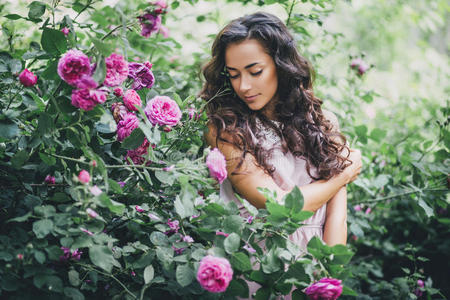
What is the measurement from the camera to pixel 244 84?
5.34ft

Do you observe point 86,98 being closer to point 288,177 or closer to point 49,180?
point 49,180

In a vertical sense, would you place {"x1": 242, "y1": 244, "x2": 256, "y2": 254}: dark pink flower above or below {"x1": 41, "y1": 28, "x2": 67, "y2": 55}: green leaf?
below

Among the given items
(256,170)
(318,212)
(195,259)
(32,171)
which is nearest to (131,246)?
(195,259)

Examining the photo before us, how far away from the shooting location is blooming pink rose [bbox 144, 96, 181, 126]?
1.25 meters

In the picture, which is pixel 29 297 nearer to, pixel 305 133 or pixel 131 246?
pixel 131 246

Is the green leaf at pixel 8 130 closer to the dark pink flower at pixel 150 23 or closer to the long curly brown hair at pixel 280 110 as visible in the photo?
the dark pink flower at pixel 150 23

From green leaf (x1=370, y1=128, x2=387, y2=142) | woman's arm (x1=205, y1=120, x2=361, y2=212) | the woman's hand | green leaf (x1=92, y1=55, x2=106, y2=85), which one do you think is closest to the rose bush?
green leaf (x1=92, y1=55, x2=106, y2=85)

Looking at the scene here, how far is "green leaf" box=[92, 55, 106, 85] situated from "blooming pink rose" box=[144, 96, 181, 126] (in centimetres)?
27

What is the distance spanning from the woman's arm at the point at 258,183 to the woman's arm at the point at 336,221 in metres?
0.07

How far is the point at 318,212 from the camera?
1723 mm

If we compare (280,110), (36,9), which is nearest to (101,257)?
(36,9)

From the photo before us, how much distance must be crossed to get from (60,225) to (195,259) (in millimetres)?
403

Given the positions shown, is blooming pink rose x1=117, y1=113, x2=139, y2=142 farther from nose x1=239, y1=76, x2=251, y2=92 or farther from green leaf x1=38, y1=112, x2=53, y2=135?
nose x1=239, y1=76, x2=251, y2=92

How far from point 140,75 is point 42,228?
606mm
